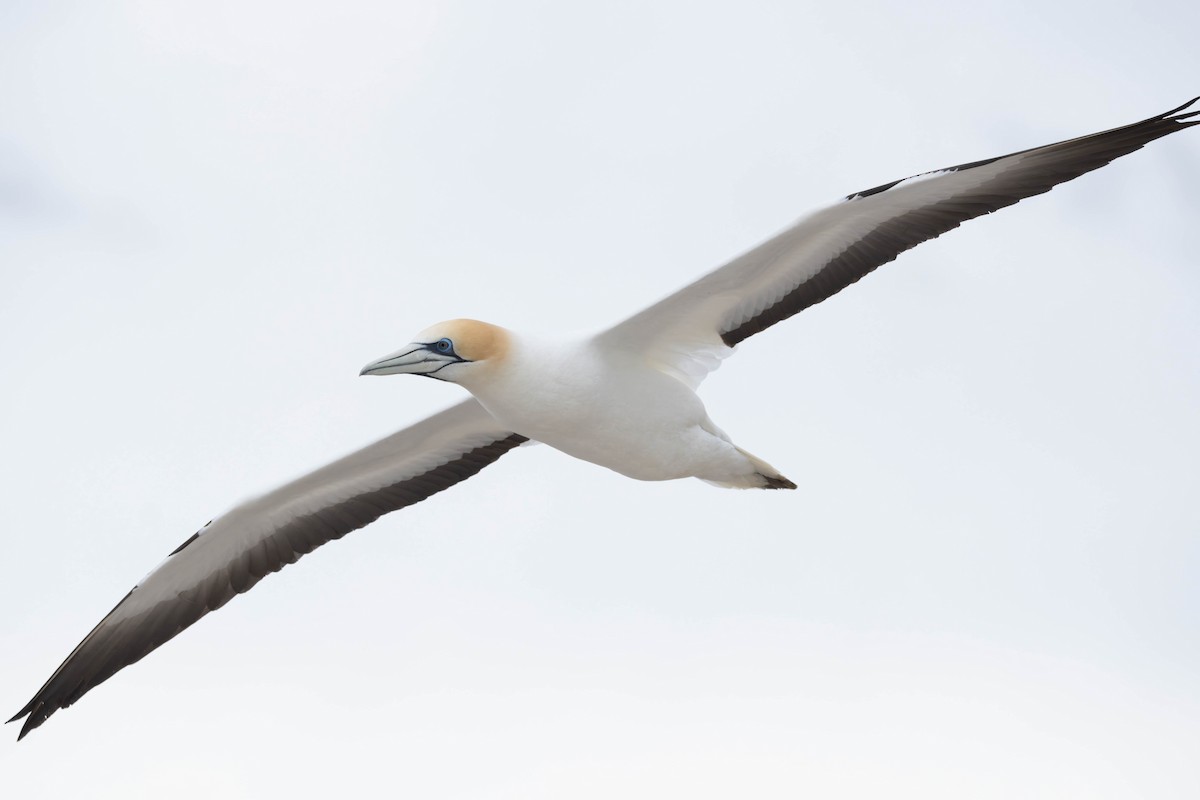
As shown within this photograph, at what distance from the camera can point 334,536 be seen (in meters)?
12.4

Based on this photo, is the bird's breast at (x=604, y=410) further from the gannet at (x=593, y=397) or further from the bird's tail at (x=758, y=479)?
the bird's tail at (x=758, y=479)

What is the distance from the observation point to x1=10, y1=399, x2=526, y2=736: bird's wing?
12.0 metres

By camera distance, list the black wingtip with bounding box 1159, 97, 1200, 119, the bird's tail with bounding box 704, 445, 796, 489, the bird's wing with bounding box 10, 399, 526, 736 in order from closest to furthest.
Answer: the black wingtip with bounding box 1159, 97, 1200, 119 → the bird's tail with bounding box 704, 445, 796, 489 → the bird's wing with bounding box 10, 399, 526, 736

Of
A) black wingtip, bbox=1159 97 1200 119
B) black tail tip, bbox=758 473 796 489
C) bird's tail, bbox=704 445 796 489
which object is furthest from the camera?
black tail tip, bbox=758 473 796 489

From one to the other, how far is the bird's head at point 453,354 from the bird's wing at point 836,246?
0.77 metres

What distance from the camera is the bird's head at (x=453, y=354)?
9875mm

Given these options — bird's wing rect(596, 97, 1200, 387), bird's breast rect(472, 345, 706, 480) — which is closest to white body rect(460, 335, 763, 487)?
bird's breast rect(472, 345, 706, 480)

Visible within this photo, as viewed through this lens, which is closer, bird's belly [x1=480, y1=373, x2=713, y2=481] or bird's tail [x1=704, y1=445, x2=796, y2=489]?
bird's belly [x1=480, y1=373, x2=713, y2=481]

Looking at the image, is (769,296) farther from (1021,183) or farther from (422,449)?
(422,449)

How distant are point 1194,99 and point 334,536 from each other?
6844 mm

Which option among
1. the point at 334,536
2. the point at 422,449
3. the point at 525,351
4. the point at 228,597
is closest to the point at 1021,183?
the point at 525,351

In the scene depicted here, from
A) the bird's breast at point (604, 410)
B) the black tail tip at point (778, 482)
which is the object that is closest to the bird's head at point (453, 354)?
the bird's breast at point (604, 410)

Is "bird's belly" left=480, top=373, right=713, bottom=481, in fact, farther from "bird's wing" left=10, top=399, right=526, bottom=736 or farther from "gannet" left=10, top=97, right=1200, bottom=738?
"bird's wing" left=10, top=399, right=526, bottom=736

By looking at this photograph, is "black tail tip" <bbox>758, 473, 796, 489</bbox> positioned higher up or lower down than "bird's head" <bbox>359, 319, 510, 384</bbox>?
lower down
